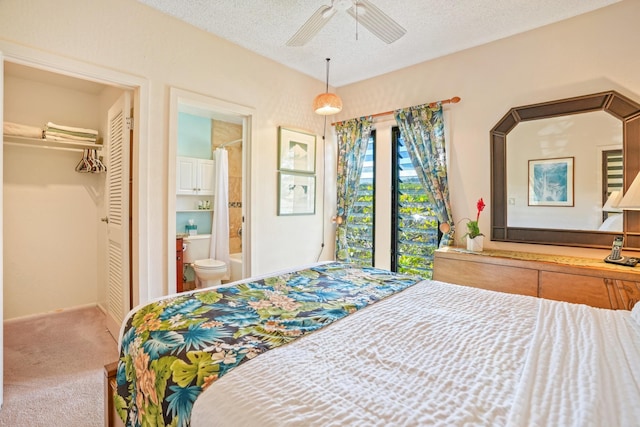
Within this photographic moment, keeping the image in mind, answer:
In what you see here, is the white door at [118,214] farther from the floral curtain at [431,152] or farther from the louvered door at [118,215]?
the floral curtain at [431,152]

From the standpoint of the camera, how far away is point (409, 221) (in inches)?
141

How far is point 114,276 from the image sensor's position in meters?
2.99

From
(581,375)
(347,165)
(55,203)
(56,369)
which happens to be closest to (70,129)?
(55,203)

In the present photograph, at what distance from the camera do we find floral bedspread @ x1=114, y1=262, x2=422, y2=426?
2.97 feet

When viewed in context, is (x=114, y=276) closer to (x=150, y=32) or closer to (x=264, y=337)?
(x=150, y=32)

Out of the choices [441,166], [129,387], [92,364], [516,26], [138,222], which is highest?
[516,26]

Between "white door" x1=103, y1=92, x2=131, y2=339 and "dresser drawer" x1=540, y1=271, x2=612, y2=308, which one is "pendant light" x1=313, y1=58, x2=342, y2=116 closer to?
"white door" x1=103, y1=92, x2=131, y2=339

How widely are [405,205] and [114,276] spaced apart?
3.12 meters

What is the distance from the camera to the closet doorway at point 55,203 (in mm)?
3213

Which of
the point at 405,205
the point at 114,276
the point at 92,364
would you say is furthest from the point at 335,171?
the point at 92,364

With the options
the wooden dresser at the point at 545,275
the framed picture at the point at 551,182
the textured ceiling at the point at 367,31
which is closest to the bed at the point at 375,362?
the wooden dresser at the point at 545,275

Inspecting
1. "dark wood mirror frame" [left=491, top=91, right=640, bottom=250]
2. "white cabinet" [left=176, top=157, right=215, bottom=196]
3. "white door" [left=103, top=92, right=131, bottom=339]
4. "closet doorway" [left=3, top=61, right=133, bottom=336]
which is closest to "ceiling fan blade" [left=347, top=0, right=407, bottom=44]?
"dark wood mirror frame" [left=491, top=91, right=640, bottom=250]

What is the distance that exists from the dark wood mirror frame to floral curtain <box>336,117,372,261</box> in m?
1.44

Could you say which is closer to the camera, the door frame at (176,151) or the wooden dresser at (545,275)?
the wooden dresser at (545,275)
